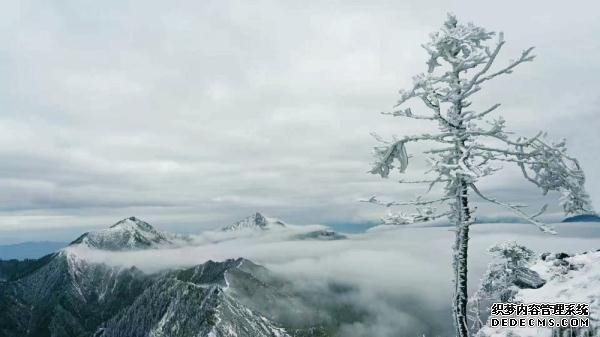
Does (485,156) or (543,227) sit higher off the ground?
(485,156)

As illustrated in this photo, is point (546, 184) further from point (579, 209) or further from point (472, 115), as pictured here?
point (472, 115)

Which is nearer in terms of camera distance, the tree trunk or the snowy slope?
the tree trunk

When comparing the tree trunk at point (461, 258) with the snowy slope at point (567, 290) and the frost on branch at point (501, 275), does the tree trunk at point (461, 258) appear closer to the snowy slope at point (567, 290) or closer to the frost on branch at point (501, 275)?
the snowy slope at point (567, 290)

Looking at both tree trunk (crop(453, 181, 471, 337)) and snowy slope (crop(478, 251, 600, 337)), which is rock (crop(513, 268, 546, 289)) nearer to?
snowy slope (crop(478, 251, 600, 337))

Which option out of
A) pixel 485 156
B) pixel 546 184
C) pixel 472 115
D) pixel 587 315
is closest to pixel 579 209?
pixel 546 184

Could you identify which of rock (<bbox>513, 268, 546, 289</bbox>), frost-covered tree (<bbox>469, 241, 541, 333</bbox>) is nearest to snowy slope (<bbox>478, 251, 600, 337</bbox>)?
rock (<bbox>513, 268, 546, 289</bbox>)

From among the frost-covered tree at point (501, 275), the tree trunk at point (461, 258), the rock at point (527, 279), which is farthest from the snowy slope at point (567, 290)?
the tree trunk at point (461, 258)
